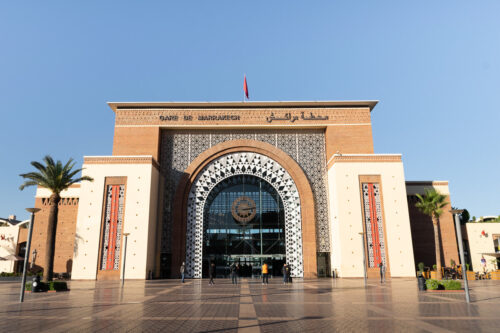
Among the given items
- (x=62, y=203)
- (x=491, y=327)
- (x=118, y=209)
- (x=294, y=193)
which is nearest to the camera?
(x=491, y=327)

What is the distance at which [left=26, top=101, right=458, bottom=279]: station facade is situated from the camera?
26.4 m

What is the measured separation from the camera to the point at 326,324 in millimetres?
7910

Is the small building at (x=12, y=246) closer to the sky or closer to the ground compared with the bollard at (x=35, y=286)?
closer to the sky

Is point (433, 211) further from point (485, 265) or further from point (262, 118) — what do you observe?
point (262, 118)

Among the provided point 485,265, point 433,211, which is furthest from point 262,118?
point 485,265

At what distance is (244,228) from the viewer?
29.8 m

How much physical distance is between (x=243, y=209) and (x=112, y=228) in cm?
1008

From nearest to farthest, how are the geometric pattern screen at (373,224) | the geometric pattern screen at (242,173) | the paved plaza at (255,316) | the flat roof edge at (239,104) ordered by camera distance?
the paved plaza at (255,316) → the geometric pattern screen at (373,224) → the geometric pattern screen at (242,173) → the flat roof edge at (239,104)

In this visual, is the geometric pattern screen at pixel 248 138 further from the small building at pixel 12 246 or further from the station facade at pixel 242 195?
the small building at pixel 12 246

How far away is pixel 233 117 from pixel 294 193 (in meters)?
8.01

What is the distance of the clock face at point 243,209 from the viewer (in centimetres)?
2986

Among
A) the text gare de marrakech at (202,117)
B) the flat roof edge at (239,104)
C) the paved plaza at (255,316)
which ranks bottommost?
the paved plaza at (255,316)

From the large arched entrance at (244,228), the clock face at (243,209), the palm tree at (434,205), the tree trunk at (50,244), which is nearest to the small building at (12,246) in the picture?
the tree trunk at (50,244)

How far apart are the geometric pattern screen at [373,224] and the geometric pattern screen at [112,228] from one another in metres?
18.0
